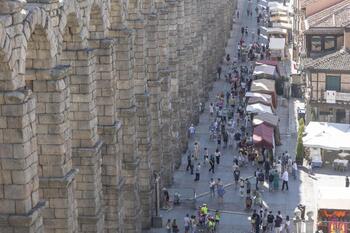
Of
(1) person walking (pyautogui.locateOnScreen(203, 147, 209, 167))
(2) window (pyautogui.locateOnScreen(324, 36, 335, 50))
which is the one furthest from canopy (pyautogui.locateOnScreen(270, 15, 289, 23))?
(1) person walking (pyautogui.locateOnScreen(203, 147, 209, 167))

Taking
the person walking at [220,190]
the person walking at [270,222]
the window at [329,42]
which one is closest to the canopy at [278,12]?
the window at [329,42]

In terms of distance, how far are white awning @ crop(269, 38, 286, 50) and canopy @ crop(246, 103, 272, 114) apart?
2471 cm

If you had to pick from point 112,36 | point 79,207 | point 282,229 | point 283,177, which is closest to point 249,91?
point 283,177

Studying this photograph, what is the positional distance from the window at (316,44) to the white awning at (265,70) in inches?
463

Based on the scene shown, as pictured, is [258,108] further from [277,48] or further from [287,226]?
[277,48]

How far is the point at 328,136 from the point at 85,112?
26.1 metres

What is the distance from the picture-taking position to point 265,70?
71.2 meters

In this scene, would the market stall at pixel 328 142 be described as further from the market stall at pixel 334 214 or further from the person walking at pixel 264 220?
the market stall at pixel 334 214

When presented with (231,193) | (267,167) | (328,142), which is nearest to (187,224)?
(231,193)

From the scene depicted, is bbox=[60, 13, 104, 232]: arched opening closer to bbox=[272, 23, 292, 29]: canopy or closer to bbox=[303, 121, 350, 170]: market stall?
bbox=[303, 121, 350, 170]: market stall

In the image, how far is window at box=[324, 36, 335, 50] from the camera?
58188mm

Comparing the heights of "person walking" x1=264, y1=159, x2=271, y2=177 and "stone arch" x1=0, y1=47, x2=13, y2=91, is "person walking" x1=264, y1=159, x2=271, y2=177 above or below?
below

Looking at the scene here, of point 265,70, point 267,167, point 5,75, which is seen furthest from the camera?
point 265,70

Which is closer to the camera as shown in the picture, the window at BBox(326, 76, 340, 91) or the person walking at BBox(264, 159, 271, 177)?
the person walking at BBox(264, 159, 271, 177)
